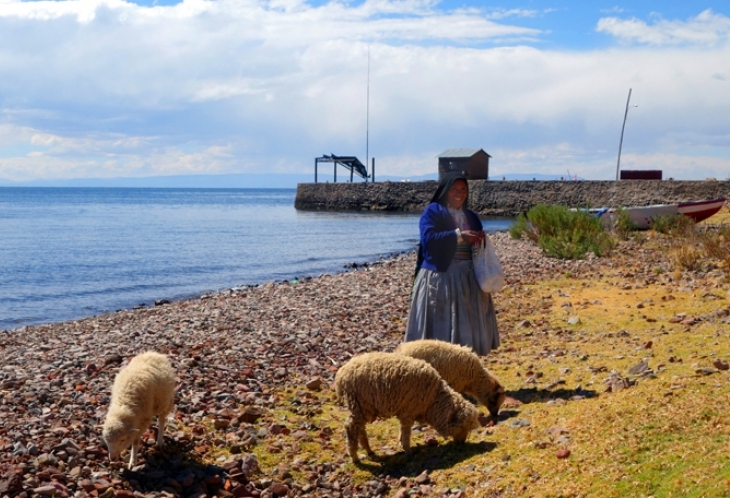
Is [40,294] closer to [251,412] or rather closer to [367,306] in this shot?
[367,306]

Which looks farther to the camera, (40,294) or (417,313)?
(40,294)

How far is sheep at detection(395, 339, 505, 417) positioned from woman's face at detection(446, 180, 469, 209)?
5.59 ft

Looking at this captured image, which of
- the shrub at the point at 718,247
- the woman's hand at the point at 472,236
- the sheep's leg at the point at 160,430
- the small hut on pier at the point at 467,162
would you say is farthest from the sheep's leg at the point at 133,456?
the small hut on pier at the point at 467,162

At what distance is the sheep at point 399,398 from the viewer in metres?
5.81

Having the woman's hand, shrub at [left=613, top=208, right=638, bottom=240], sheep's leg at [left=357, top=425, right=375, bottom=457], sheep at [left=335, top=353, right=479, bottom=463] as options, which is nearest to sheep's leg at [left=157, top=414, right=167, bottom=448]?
sheep at [left=335, top=353, right=479, bottom=463]

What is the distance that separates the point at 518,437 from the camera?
584 cm

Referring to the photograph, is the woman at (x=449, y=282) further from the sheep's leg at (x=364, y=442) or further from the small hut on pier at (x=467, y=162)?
the small hut on pier at (x=467, y=162)

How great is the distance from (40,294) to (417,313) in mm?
17163

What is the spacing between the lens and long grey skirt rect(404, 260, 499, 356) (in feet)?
25.2

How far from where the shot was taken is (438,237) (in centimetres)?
760

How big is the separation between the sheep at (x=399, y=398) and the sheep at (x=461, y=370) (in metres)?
0.72

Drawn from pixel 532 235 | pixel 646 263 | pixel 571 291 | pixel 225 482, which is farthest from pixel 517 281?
pixel 225 482

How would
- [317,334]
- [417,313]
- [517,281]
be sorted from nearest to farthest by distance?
[417,313]
[317,334]
[517,281]

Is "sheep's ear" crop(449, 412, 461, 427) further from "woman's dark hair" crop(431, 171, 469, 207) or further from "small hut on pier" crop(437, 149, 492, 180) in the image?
"small hut on pier" crop(437, 149, 492, 180)
